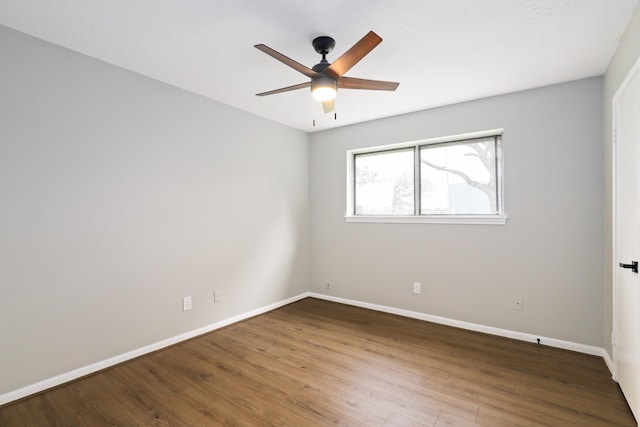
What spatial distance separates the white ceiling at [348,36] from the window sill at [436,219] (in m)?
1.28

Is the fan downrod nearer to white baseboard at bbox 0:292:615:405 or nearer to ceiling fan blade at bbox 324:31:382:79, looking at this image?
ceiling fan blade at bbox 324:31:382:79

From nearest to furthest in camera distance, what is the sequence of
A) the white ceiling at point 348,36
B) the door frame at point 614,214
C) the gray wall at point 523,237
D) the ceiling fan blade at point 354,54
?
the ceiling fan blade at point 354,54 → the white ceiling at point 348,36 → the door frame at point 614,214 → the gray wall at point 523,237

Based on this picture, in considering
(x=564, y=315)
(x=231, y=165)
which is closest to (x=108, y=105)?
(x=231, y=165)

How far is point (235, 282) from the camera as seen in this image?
11.4 feet

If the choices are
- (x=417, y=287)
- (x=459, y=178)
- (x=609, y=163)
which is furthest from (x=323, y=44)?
(x=417, y=287)

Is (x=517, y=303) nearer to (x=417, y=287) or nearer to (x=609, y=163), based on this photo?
(x=417, y=287)

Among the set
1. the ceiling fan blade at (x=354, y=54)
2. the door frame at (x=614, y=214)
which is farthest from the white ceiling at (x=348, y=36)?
the door frame at (x=614, y=214)

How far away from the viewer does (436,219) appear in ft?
11.3

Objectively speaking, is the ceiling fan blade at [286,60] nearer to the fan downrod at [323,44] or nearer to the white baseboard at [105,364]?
the fan downrod at [323,44]

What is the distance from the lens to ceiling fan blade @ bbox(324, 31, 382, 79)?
1660 mm

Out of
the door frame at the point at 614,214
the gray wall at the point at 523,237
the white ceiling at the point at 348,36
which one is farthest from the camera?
the gray wall at the point at 523,237

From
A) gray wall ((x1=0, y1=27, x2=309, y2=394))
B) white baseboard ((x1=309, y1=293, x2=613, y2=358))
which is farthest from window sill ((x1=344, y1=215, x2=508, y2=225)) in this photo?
gray wall ((x1=0, y1=27, x2=309, y2=394))

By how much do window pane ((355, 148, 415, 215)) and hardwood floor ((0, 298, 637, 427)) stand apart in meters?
1.64

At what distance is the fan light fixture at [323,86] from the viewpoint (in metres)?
2.02
